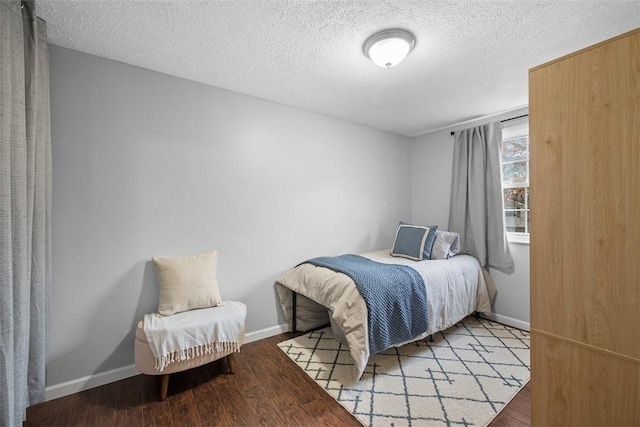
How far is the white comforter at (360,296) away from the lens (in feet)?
6.58

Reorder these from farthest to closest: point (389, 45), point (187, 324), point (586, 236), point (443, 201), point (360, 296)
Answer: point (443, 201)
point (360, 296)
point (187, 324)
point (389, 45)
point (586, 236)

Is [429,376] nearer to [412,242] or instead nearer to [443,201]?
[412,242]

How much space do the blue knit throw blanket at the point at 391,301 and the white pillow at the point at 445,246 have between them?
725 mm

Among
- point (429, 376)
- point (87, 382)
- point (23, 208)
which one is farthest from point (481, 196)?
point (87, 382)

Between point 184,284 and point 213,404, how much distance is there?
2.85 feet

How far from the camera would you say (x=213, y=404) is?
1808mm

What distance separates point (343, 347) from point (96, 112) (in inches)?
111

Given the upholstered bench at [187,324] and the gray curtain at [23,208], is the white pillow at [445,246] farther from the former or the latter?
the gray curtain at [23,208]

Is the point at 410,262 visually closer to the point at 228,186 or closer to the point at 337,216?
the point at 337,216

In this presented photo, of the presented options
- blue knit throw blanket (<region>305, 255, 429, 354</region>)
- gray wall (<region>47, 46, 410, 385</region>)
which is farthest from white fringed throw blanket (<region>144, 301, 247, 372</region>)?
blue knit throw blanket (<region>305, 255, 429, 354</region>)

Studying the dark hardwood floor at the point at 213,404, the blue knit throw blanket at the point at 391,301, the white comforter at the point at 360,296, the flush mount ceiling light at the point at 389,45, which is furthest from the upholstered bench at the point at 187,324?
the flush mount ceiling light at the point at 389,45

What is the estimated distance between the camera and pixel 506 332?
2881 mm

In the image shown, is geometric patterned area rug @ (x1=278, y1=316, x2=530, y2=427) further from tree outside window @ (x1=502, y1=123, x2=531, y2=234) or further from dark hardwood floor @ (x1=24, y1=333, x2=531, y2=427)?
tree outside window @ (x1=502, y1=123, x2=531, y2=234)

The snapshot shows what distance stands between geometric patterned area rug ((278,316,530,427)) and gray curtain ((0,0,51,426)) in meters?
1.70
